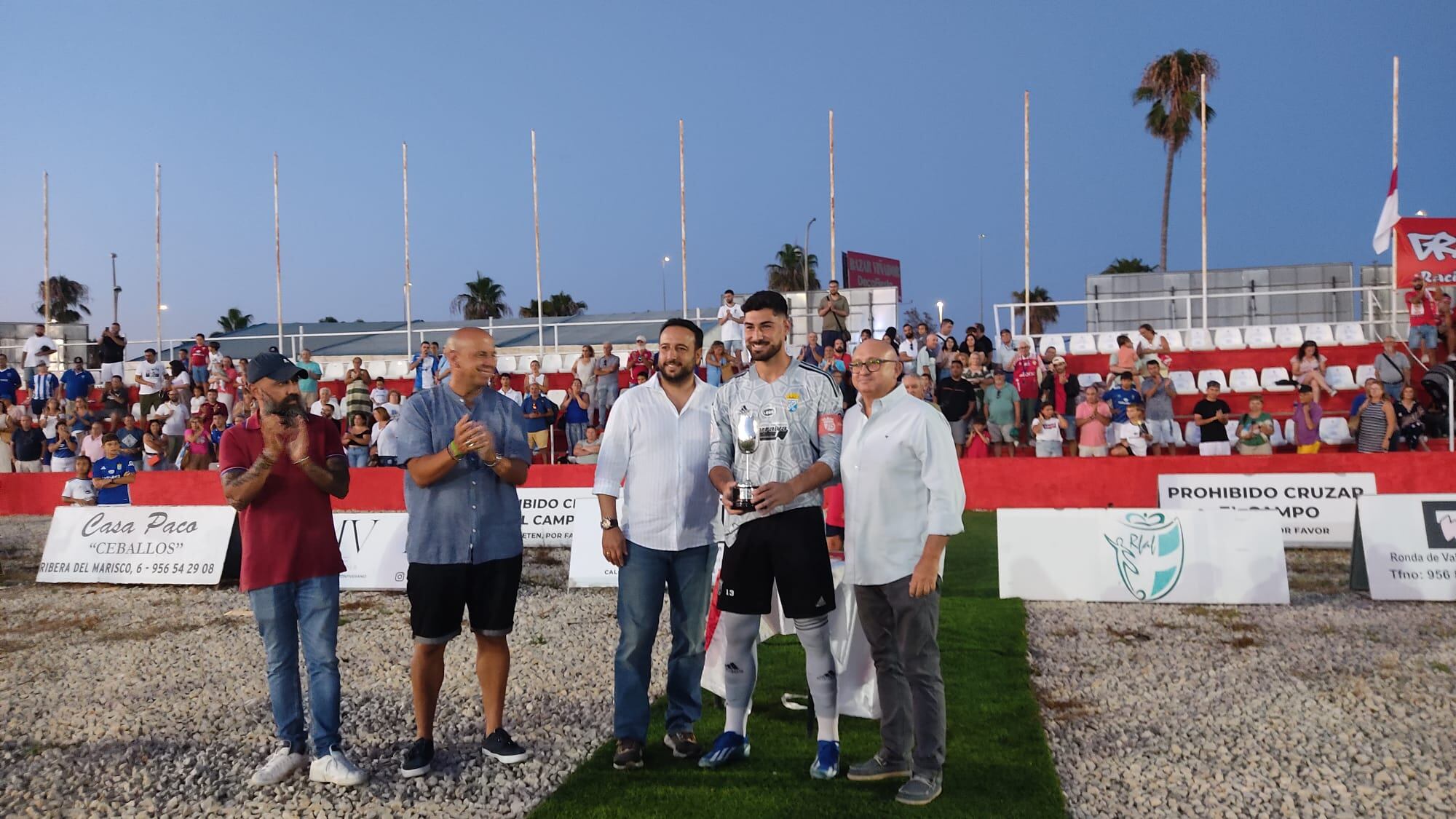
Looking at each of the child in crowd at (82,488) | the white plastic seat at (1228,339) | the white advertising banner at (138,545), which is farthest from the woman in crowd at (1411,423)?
the child in crowd at (82,488)

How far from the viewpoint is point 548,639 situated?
322 inches

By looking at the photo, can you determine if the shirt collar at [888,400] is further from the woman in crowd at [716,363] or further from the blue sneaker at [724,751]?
the woman in crowd at [716,363]

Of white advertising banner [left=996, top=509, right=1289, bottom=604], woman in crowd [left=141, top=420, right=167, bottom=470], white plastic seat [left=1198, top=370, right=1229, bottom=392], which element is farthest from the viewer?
white plastic seat [left=1198, top=370, right=1229, bottom=392]

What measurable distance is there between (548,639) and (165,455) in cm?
1352

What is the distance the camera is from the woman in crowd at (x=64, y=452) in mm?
18859

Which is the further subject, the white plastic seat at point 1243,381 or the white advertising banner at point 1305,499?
the white plastic seat at point 1243,381

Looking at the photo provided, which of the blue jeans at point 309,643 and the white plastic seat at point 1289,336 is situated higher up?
the white plastic seat at point 1289,336

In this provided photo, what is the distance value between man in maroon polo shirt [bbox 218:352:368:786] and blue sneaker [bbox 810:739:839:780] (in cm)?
213

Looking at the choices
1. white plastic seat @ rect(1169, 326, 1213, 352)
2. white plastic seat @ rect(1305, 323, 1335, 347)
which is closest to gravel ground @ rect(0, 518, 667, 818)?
white plastic seat @ rect(1169, 326, 1213, 352)

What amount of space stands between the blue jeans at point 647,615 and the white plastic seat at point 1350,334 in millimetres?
20098

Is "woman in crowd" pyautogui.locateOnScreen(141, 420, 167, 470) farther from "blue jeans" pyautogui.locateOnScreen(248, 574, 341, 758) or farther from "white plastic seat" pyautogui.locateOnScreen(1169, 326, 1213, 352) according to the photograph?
"white plastic seat" pyautogui.locateOnScreen(1169, 326, 1213, 352)

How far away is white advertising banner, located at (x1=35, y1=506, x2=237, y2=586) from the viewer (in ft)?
37.3

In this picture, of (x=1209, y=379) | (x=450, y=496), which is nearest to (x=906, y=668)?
(x=450, y=496)

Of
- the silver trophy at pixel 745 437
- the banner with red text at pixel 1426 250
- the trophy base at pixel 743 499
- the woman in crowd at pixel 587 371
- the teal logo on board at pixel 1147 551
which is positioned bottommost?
the teal logo on board at pixel 1147 551
